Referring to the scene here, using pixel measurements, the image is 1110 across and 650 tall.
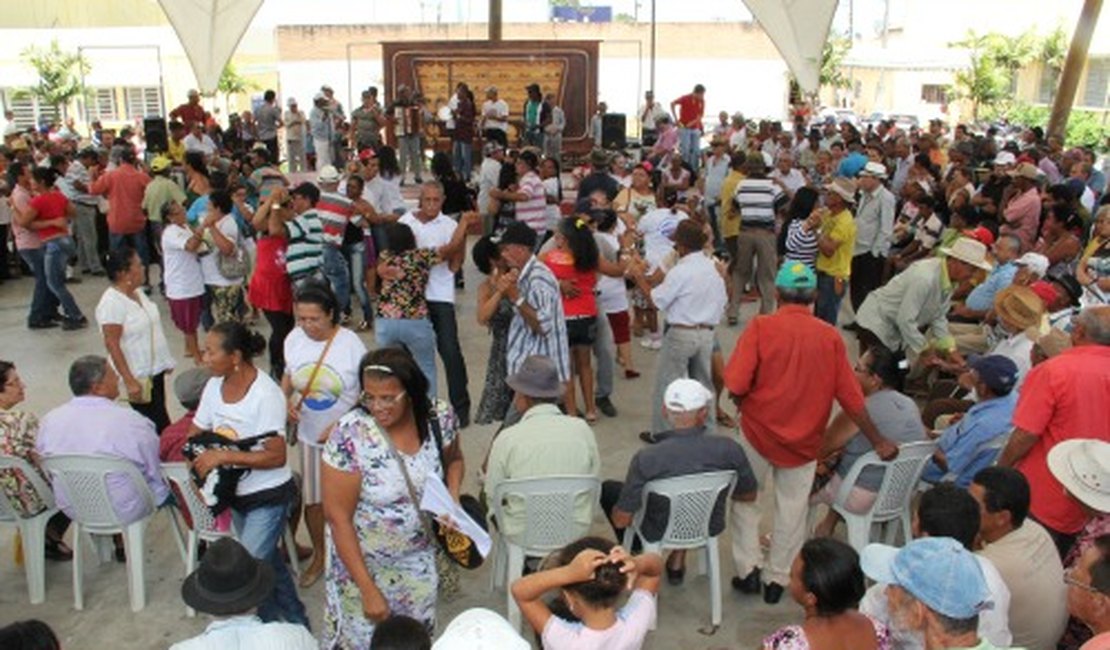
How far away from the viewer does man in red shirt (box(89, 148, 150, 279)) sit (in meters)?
8.98

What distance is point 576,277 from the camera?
18.8ft

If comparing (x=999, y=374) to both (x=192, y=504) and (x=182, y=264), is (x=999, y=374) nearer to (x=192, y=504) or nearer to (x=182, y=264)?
(x=192, y=504)

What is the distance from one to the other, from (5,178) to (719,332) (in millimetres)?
8174

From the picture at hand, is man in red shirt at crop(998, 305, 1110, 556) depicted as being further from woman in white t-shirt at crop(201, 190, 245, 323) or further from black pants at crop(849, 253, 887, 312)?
woman in white t-shirt at crop(201, 190, 245, 323)

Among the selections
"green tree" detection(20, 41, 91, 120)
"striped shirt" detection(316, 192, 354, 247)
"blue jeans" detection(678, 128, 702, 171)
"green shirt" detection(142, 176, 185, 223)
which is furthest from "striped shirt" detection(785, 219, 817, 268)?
"green tree" detection(20, 41, 91, 120)

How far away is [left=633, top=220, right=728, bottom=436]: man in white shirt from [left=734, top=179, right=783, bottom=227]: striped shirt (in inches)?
107

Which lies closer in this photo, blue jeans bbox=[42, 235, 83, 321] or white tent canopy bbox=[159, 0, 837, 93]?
blue jeans bbox=[42, 235, 83, 321]

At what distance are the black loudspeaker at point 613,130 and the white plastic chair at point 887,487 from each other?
13764 millimetres

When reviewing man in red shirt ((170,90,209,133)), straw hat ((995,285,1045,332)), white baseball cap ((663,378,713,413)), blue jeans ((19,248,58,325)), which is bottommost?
blue jeans ((19,248,58,325))

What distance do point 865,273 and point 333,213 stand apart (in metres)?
4.71

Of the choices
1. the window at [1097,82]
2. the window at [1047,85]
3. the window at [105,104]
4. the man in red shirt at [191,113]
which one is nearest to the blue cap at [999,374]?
the man in red shirt at [191,113]

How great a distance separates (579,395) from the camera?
6949 mm

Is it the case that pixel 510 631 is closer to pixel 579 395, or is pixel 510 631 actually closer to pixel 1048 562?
pixel 1048 562

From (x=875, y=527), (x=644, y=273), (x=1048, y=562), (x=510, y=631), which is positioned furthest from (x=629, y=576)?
(x=644, y=273)
